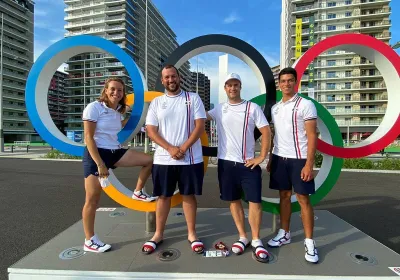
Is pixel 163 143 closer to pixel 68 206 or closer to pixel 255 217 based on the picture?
pixel 255 217

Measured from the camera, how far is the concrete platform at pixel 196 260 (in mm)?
2557

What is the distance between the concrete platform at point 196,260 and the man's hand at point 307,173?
0.87m

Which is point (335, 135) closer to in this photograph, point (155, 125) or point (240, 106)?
point (240, 106)

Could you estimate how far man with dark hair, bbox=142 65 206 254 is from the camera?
2.97 meters

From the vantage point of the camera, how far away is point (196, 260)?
2838 millimetres

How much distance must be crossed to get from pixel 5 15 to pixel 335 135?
236 feet

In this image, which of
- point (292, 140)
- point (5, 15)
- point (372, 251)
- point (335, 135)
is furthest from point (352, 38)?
point (5, 15)

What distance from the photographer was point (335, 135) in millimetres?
4043

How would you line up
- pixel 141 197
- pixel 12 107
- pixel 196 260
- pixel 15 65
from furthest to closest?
pixel 15 65 → pixel 12 107 → pixel 141 197 → pixel 196 260

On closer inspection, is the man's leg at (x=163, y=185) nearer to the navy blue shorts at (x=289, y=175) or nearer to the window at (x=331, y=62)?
the navy blue shorts at (x=289, y=175)

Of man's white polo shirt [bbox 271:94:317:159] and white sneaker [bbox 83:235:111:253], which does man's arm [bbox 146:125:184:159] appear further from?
white sneaker [bbox 83:235:111:253]

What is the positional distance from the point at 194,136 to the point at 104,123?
1.05 metres

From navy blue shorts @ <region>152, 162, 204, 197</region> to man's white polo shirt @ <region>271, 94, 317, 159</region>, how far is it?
1012 mm

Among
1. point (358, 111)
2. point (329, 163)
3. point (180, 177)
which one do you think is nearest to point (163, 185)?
point (180, 177)
